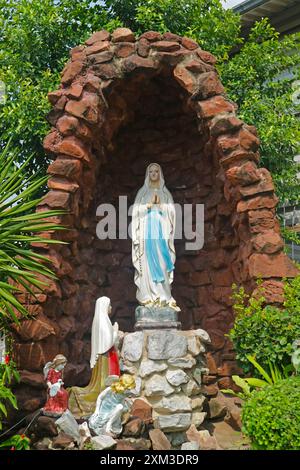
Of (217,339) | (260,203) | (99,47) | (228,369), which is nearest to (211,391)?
(228,369)

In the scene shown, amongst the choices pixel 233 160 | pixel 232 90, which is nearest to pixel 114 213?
pixel 233 160

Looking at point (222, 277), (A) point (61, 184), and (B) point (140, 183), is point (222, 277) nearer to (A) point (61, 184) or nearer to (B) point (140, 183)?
(B) point (140, 183)

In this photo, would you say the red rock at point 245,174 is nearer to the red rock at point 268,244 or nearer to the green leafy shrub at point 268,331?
the red rock at point 268,244

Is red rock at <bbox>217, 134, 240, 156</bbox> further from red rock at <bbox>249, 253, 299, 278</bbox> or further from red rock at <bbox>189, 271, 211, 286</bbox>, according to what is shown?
red rock at <bbox>189, 271, 211, 286</bbox>

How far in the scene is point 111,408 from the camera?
5707 millimetres

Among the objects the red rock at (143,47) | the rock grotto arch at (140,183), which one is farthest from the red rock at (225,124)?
the red rock at (143,47)

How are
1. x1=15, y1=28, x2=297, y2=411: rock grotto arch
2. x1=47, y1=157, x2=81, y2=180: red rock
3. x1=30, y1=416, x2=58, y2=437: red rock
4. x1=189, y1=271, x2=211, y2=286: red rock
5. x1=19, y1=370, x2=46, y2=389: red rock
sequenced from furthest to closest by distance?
x1=189, y1=271, x2=211, y2=286: red rock → x1=47, y1=157, x2=81, y2=180: red rock → x1=15, y1=28, x2=297, y2=411: rock grotto arch → x1=19, y1=370, x2=46, y2=389: red rock → x1=30, y1=416, x2=58, y2=437: red rock

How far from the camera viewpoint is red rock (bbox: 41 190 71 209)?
271 inches

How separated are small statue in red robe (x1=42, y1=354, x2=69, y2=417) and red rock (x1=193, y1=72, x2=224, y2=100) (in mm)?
4047

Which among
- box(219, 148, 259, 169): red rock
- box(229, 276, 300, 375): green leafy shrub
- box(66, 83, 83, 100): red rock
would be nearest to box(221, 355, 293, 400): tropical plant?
box(229, 276, 300, 375): green leafy shrub

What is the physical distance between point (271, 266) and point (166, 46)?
11.2 ft

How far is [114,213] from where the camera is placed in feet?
28.4

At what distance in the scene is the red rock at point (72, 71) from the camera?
7.55 metres

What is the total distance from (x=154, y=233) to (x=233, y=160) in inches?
58.5
